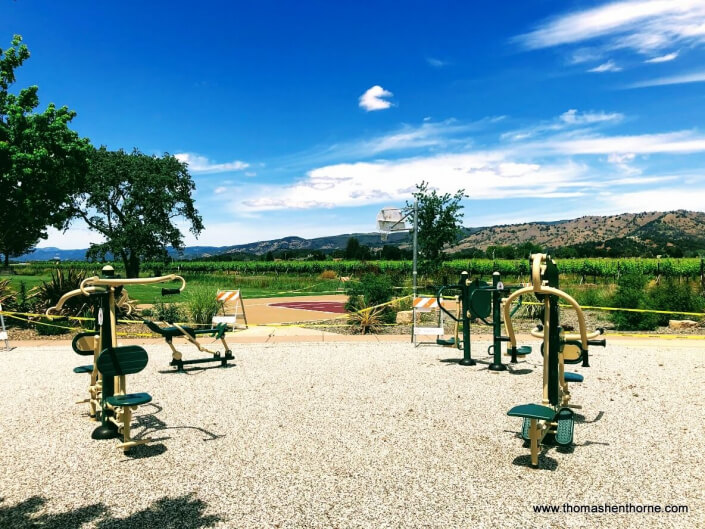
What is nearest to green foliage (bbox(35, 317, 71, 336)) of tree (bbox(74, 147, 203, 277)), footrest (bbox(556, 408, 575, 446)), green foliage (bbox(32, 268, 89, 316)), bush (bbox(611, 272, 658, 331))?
green foliage (bbox(32, 268, 89, 316))

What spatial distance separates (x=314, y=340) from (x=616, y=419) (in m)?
7.14

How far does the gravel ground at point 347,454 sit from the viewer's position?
3664mm

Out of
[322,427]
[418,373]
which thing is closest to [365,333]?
[418,373]

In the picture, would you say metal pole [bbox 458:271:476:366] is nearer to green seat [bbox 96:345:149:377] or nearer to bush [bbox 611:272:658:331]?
green seat [bbox 96:345:149:377]

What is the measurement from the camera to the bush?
45.1 ft

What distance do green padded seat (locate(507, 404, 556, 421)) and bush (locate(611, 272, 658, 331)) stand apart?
10.9 meters

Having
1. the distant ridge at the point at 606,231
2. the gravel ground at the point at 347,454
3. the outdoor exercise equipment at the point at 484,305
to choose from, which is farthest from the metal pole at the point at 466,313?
the distant ridge at the point at 606,231

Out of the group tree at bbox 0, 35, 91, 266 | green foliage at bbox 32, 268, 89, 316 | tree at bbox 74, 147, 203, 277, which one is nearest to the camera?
green foliage at bbox 32, 268, 89, 316

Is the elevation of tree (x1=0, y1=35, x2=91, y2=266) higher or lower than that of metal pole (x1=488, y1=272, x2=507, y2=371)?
higher

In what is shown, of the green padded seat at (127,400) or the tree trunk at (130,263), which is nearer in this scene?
the green padded seat at (127,400)

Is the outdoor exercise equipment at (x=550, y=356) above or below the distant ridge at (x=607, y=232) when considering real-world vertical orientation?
below

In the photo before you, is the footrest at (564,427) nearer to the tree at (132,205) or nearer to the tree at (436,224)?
the tree at (436,224)

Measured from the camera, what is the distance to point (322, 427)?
18.4 ft

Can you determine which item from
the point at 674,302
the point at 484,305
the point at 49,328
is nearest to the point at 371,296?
the point at 484,305
